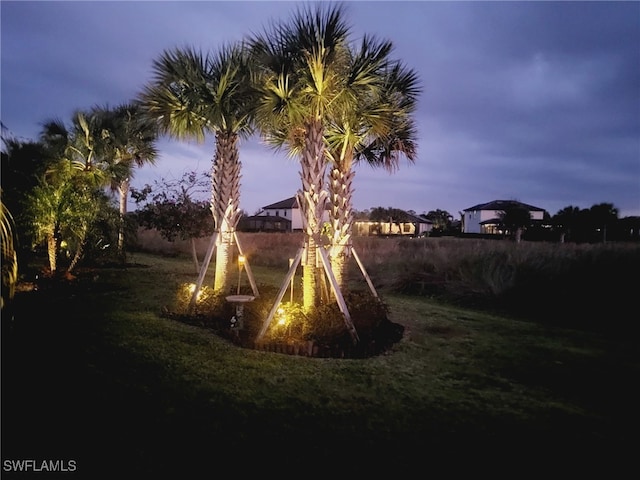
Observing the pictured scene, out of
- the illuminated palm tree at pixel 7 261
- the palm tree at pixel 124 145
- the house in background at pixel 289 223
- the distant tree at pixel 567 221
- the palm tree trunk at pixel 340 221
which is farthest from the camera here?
the house in background at pixel 289 223

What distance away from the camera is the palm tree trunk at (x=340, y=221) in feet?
30.8

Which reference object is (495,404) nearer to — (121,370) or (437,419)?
(437,419)

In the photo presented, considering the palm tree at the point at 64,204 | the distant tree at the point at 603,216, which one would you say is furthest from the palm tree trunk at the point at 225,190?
the distant tree at the point at 603,216

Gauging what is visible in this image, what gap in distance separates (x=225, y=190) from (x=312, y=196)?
3.12 metres

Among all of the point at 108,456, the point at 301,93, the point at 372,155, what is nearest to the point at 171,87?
the point at 301,93

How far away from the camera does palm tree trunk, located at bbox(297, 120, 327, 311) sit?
8.17m

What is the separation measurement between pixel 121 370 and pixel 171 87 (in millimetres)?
6776

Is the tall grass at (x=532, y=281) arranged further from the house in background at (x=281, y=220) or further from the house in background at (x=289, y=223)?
the house in background at (x=281, y=220)

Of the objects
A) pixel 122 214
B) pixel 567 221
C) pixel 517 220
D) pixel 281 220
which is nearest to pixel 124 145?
pixel 122 214

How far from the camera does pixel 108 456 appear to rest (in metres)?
3.60

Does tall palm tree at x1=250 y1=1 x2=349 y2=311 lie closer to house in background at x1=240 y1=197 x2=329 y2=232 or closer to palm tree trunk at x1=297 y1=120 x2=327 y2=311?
palm tree trunk at x1=297 y1=120 x2=327 y2=311

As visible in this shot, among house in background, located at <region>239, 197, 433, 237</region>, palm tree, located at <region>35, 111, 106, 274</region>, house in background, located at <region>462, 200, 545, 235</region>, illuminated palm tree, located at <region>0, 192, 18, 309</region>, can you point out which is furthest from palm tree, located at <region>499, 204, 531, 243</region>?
illuminated palm tree, located at <region>0, 192, 18, 309</region>

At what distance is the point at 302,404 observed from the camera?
502 centimetres

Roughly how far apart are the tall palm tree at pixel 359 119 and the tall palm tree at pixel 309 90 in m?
0.40
